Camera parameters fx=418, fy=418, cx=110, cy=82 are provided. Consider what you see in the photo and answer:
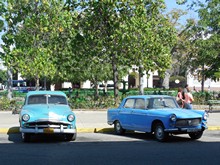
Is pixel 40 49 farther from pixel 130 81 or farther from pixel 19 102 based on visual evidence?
pixel 130 81

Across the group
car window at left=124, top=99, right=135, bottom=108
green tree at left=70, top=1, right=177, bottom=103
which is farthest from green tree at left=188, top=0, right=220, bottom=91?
car window at left=124, top=99, right=135, bottom=108

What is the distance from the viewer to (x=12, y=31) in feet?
99.7

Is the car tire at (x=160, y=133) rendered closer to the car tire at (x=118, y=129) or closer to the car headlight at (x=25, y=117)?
the car tire at (x=118, y=129)

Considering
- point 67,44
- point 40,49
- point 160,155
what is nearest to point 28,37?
point 40,49

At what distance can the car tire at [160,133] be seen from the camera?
13089 millimetres

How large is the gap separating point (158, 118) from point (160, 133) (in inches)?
19.2

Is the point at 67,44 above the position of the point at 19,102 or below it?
above

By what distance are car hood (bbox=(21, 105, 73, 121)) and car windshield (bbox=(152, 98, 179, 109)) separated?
115 inches

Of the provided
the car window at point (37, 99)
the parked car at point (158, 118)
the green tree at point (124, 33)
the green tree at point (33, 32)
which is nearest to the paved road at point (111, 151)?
the parked car at point (158, 118)

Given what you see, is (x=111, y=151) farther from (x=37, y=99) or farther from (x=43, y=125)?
(x=37, y=99)

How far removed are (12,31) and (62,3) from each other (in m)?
4.16

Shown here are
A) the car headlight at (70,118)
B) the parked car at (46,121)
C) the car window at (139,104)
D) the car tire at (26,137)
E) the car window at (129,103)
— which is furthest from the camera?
the car window at (129,103)

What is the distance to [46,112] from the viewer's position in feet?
42.3

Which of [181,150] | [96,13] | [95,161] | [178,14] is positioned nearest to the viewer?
[95,161]
